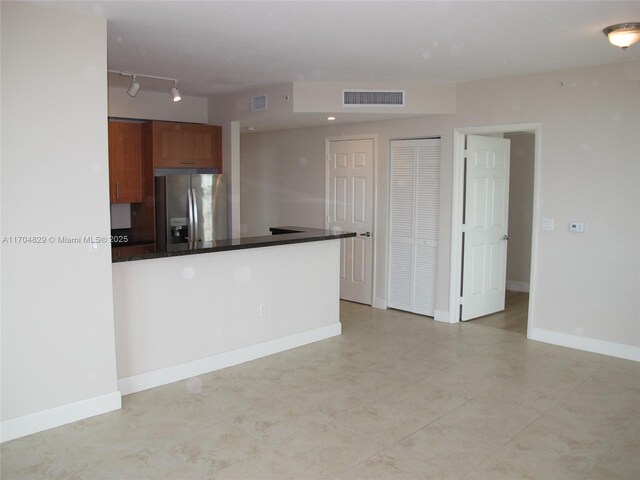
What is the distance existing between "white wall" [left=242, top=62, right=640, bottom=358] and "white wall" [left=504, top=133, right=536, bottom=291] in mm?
2242

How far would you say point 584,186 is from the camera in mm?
4949

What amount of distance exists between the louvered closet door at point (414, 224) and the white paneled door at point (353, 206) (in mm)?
314

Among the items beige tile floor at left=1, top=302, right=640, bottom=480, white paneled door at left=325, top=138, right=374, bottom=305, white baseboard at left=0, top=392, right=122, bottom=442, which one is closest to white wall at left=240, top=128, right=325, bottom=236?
white paneled door at left=325, top=138, right=374, bottom=305

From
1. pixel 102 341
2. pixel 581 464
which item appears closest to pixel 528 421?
pixel 581 464

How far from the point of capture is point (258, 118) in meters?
6.24

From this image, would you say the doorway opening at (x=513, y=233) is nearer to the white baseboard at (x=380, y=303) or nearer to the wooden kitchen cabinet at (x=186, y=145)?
the white baseboard at (x=380, y=303)

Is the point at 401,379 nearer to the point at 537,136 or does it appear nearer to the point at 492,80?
the point at 537,136

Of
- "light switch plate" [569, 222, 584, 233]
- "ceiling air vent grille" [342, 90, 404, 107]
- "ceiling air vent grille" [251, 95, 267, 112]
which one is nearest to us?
"light switch plate" [569, 222, 584, 233]

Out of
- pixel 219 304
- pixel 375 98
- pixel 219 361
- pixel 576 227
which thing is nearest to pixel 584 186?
pixel 576 227

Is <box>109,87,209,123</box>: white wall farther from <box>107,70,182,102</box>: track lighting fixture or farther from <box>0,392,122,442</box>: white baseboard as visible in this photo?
<box>0,392,122,442</box>: white baseboard

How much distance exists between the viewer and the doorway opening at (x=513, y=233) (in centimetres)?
547

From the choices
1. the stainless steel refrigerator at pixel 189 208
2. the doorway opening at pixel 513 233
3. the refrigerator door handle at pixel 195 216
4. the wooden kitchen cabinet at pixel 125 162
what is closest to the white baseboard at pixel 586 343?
the doorway opening at pixel 513 233

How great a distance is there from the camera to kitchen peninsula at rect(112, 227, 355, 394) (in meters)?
3.95

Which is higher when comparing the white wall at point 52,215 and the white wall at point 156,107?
the white wall at point 156,107
